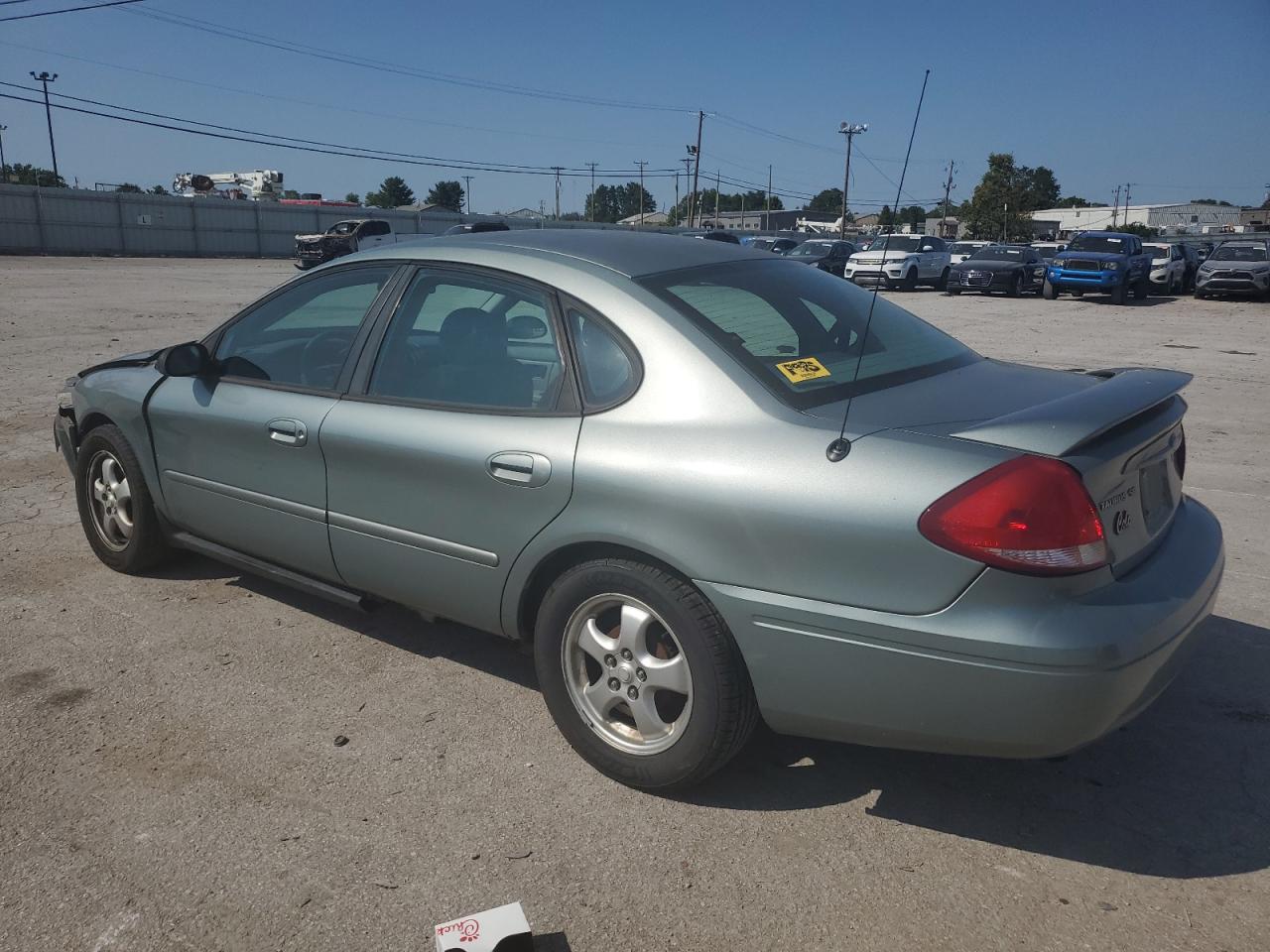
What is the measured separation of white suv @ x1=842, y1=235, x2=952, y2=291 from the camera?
92.8 feet

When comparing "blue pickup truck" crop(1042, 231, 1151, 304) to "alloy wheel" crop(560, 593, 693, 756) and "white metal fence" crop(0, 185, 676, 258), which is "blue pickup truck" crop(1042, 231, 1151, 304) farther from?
"alloy wheel" crop(560, 593, 693, 756)

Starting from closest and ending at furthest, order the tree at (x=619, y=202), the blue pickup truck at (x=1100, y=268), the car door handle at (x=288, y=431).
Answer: the car door handle at (x=288, y=431), the blue pickup truck at (x=1100, y=268), the tree at (x=619, y=202)

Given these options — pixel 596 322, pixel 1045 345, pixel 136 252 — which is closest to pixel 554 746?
pixel 596 322

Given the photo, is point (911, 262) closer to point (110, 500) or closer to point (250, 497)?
point (110, 500)

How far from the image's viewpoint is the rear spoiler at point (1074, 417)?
254 cm

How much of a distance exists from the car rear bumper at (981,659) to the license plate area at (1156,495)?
0.12m

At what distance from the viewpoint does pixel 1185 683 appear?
3699mm

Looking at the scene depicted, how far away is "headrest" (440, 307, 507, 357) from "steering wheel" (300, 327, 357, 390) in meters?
0.46

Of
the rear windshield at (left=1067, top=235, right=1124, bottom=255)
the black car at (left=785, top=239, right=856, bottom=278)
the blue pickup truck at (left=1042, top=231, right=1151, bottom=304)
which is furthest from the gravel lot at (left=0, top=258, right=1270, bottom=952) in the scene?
the black car at (left=785, top=239, right=856, bottom=278)

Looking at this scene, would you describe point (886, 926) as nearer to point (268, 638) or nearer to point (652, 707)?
point (652, 707)

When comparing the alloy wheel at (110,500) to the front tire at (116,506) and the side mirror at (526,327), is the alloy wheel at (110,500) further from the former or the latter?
the side mirror at (526,327)

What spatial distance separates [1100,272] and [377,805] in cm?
2626

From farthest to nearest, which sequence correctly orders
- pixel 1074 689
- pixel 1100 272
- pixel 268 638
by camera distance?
pixel 1100 272
pixel 268 638
pixel 1074 689

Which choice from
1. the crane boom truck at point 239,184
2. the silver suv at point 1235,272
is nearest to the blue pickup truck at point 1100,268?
the silver suv at point 1235,272
